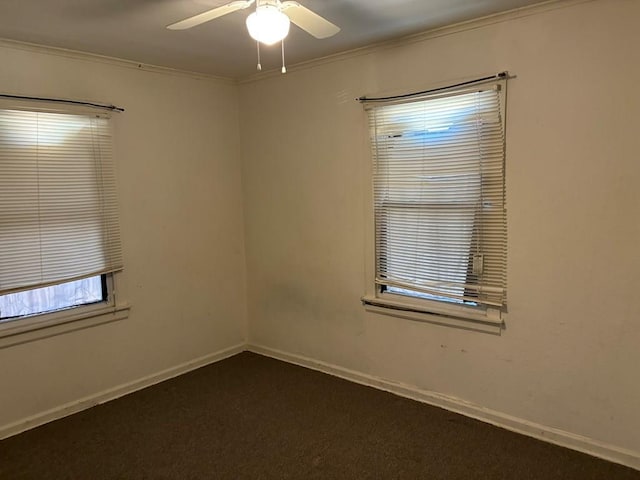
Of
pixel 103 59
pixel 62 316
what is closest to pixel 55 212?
pixel 62 316

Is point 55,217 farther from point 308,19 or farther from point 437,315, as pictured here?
point 437,315

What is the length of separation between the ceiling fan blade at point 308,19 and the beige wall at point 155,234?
6.01ft

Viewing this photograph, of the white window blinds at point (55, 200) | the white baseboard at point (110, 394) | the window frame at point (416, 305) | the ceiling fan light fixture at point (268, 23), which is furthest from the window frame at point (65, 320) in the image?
the ceiling fan light fixture at point (268, 23)

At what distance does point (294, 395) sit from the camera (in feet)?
11.0

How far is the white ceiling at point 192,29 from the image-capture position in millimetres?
2354

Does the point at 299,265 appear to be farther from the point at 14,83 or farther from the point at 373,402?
the point at 14,83

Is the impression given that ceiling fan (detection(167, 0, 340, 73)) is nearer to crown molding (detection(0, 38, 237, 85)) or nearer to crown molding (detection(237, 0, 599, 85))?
crown molding (detection(237, 0, 599, 85))

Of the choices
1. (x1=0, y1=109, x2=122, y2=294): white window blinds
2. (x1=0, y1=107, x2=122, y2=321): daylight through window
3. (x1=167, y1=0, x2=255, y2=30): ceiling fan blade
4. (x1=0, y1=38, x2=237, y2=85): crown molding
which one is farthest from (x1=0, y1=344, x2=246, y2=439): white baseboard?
(x1=167, y1=0, x2=255, y2=30): ceiling fan blade

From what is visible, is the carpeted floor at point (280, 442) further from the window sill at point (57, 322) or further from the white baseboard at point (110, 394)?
the window sill at point (57, 322)

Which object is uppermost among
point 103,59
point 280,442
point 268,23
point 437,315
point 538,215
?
point 103,59

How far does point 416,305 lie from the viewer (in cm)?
318

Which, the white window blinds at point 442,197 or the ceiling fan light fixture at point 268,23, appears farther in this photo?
the white window blinds at point 442,197

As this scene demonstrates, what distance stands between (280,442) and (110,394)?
54.7 inches

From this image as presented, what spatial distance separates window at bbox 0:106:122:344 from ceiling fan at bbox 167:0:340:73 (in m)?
1.45
